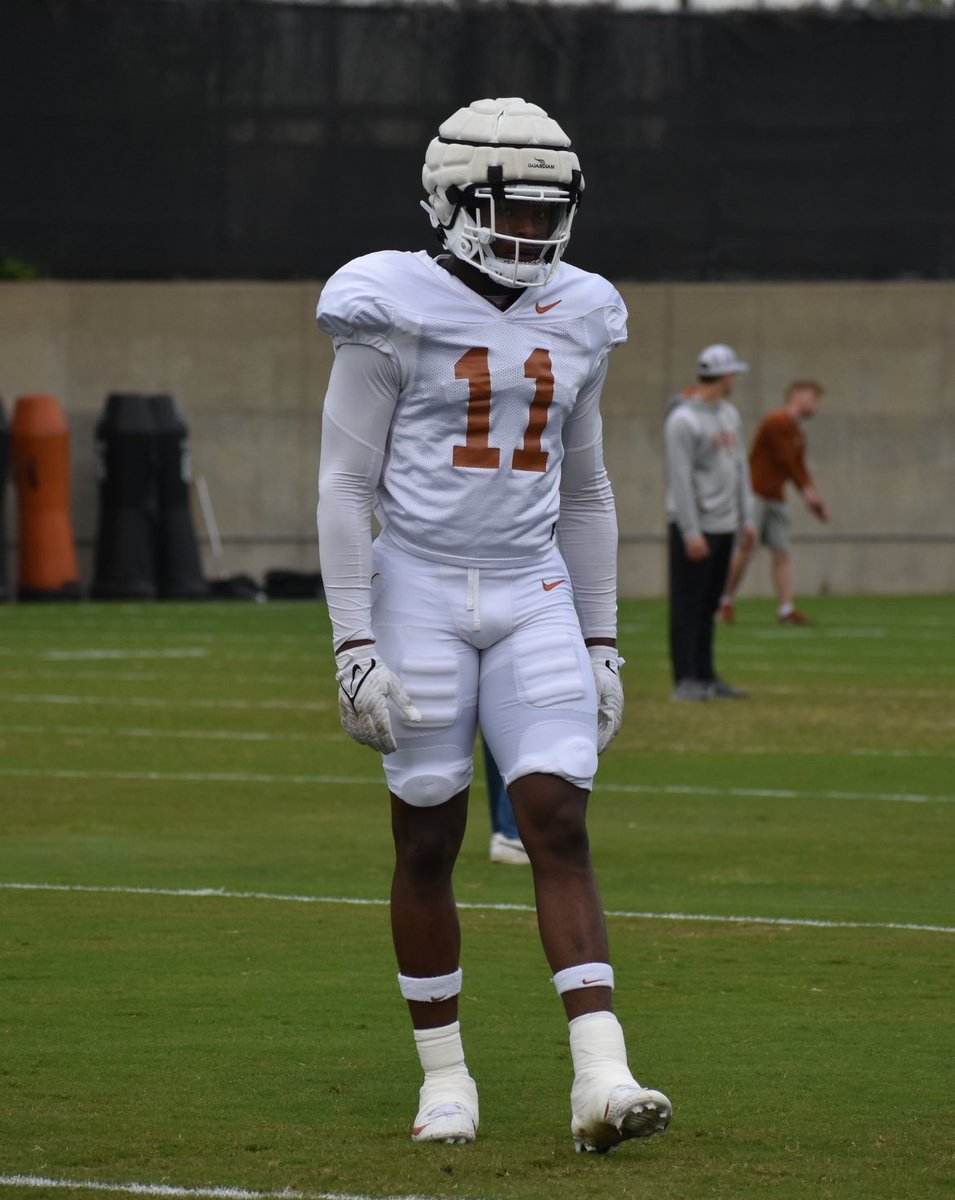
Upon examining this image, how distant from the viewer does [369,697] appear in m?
5.34

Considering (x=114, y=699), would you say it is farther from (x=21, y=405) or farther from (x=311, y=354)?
(x=311, y=354)

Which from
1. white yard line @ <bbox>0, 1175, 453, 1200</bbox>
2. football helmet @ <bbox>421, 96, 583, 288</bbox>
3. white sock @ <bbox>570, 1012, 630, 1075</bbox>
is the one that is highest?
football helmet @ <bbox>421, 96, 583, 288</bbox>

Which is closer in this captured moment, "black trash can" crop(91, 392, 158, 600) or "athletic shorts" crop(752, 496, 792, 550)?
"athletic shorts" crop(752, 496, 792, 550)

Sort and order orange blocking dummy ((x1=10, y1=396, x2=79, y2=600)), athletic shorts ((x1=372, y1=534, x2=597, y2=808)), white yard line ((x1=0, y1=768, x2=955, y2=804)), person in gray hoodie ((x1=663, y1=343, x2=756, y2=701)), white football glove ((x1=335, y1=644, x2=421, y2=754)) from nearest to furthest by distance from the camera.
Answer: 1. white football glove ((x1=335, y1=644, x2=421, y2=754))
2. athletic shorts ((x1=372, y1=534, x2=597, y2=808))
3. white yard line ((x1=0, y1=768, x2=955, y2=804))
4. person in gray hoodie ((x1=663, y1=343, x2=756, y2=701))
5. orange blocking dummy ((x1=10, y1=396, x2=79, y2=600))

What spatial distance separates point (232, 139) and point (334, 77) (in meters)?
1.31

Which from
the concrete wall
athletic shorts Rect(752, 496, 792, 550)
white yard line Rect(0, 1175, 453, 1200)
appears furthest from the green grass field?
the concrete wall

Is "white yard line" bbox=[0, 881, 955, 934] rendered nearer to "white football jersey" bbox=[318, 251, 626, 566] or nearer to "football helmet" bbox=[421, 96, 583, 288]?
"white football jersey" bbox=[318, 251, 626, 566]

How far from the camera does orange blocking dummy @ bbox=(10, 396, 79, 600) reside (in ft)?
87.3

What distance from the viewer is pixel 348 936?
805cm

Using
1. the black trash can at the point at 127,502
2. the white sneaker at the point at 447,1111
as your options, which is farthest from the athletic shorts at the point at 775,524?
the white sneaker at the point at 447,1111

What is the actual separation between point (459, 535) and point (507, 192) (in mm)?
746

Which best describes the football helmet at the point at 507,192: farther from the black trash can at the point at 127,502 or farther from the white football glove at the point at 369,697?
the black trash can at the point at 127,502

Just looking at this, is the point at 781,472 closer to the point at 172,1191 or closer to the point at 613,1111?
the point at 613,1111

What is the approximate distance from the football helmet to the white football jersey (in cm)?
10
